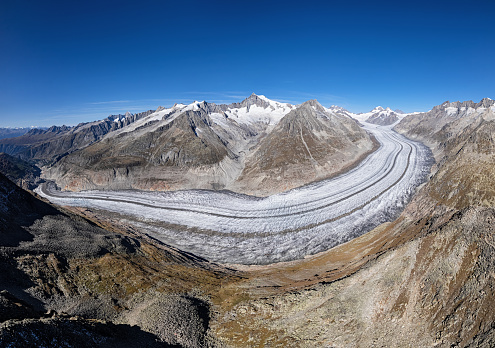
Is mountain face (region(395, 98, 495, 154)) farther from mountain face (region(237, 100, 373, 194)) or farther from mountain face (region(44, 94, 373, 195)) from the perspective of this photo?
mountain face (region(44, 94, 373, 195))

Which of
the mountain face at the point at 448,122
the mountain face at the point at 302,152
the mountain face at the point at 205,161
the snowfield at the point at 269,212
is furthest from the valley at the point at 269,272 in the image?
the mountain face at the point at 448,122

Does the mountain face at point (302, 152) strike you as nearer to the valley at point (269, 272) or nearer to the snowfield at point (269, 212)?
the snowfield at point (269, 212)

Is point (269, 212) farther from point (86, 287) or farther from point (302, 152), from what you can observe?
point (302, 152)

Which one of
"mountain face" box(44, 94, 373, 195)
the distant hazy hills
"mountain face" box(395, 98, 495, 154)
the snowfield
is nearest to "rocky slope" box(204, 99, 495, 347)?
the snowfield

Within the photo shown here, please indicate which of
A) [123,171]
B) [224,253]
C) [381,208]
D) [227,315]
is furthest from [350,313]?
[123,171]

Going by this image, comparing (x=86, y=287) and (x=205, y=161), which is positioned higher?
(x=205, y=161)

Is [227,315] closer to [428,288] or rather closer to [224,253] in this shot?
[428,288]

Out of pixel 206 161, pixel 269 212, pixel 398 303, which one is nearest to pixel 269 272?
pixel 398 303

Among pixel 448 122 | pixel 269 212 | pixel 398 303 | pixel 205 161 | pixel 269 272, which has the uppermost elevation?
pixel 448 122
